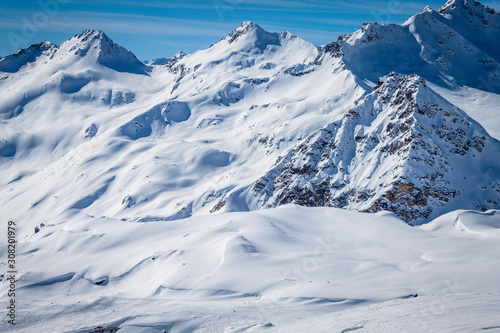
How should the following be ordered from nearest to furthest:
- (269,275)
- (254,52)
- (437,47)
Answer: (269,275)
(437,47)
(254,52)

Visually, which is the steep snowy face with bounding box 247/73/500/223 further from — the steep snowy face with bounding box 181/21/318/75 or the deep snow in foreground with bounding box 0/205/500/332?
the steep snowy face with bounding box 181/21/318/75

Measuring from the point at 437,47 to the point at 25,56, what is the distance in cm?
19252

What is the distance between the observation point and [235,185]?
68.2m

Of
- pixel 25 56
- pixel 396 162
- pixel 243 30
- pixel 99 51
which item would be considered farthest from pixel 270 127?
pixel 25 56

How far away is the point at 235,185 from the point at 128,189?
26.2 metres

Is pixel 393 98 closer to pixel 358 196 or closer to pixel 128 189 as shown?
pixel 358 196

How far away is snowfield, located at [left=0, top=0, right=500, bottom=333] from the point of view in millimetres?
21281

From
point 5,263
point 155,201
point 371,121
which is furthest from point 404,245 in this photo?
point 155,201

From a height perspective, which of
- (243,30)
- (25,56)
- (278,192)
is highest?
(243,30)

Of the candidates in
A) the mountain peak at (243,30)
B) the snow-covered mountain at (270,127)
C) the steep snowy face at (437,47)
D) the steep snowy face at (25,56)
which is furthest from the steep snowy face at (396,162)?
the steep snowy face at (25,56)

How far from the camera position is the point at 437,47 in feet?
312

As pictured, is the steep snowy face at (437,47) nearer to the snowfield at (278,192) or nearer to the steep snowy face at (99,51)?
the snowfield at (278,192)

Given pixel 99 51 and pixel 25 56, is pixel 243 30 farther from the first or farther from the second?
pixel 25 56

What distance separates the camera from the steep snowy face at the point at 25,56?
188000 millimetres
